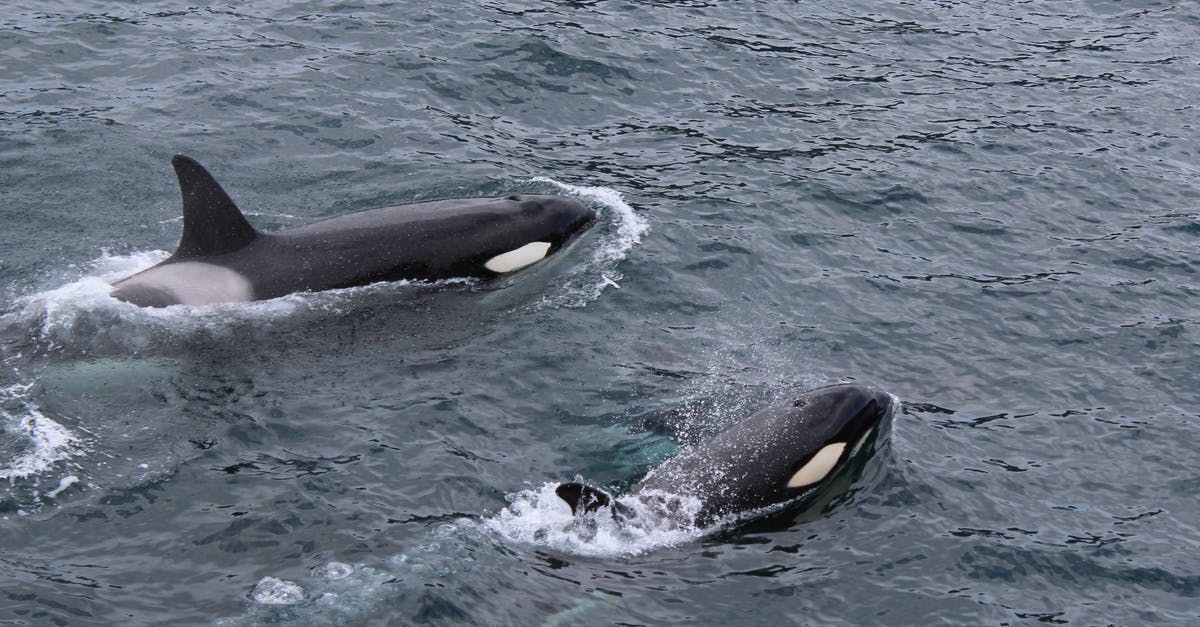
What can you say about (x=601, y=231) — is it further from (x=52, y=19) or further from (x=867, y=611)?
(x=52, y=19)

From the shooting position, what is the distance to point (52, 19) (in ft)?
79.3

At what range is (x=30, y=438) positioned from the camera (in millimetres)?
13086

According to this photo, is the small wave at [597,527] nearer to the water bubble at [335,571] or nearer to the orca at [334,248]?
the water bubble at [335,571]

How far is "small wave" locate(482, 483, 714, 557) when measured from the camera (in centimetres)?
1224

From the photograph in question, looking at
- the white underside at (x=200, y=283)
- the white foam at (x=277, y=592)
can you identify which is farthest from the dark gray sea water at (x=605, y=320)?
the white underside at (x=200, y=283)

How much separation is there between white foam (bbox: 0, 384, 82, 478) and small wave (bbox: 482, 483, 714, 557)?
4.50 m

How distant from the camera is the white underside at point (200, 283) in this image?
1564cm

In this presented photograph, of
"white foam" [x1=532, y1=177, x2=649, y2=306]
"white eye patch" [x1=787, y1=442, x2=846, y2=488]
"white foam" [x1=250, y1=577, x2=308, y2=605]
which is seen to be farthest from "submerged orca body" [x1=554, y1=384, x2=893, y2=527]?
"white foam" [x1=532, y1=177, x2=649, y2=306]

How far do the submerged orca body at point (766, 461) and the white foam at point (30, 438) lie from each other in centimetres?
535

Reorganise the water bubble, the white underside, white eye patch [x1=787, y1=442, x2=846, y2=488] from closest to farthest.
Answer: the water bubble, white eye patch [x1=787, y1=442, x2=846, y2=488], the white underside

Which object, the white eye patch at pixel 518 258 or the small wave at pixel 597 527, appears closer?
the small wave at pixel 597 527

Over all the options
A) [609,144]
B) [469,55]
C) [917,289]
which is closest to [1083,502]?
[917,289]

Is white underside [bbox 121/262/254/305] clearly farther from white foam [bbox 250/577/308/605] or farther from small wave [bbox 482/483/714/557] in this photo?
white foam [bbox 250/577/308/605]

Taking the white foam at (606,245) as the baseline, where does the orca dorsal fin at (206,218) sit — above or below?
above
